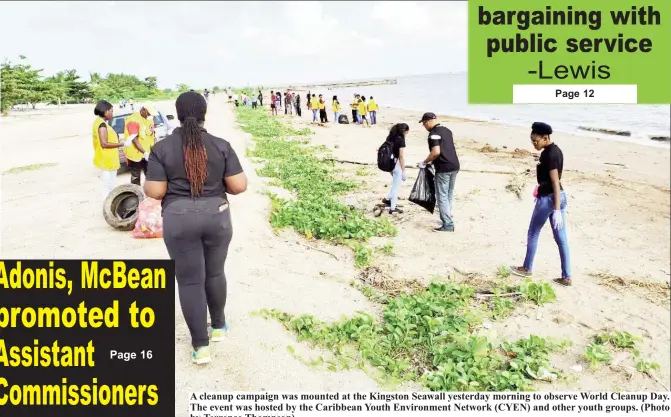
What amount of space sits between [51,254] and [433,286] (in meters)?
4.89

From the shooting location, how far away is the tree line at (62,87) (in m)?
33.9

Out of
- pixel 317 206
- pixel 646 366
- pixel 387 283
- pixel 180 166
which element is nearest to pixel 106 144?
pixel 317 206

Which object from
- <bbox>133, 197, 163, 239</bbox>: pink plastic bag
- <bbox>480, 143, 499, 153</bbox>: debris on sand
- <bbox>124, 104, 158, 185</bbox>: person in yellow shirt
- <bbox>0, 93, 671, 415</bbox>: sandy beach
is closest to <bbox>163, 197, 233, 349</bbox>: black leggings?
<bbox>0, 93, 671, 415</bbox>: sandy beach

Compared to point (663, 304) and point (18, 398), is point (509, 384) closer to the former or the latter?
point (663, 304)

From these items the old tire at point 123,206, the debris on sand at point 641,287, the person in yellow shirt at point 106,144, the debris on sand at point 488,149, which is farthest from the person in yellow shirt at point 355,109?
the debris on sand at point 641,287

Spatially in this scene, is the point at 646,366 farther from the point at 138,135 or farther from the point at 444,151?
the point at 138,135

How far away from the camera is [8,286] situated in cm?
342

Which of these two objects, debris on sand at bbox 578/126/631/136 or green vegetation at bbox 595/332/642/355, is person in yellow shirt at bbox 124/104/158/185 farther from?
debris on sand at bbox 578/126/631/136

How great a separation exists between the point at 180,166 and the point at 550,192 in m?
4.05

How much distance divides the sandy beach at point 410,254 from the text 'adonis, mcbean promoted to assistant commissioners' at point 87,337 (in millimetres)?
334

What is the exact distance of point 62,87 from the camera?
52.7 meters

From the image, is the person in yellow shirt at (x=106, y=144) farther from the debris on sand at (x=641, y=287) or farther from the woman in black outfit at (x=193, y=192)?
the debris on sand at (x=641, y=287)

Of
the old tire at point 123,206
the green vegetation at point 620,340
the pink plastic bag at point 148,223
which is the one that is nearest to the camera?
the green vegetation at point 620,340

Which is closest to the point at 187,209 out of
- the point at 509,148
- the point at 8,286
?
the point at 8,286
